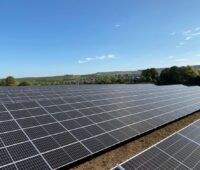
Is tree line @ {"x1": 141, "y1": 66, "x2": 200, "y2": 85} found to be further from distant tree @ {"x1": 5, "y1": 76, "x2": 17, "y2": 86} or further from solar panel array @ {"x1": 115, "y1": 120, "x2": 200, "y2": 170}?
solar panel array @ {"x1": 115, "y1": 120, "x2": 200, "y2": 170}

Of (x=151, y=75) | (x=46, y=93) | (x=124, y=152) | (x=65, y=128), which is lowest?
(x=124, y=152)

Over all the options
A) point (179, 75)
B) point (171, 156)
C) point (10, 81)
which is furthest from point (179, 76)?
point (171, 156)

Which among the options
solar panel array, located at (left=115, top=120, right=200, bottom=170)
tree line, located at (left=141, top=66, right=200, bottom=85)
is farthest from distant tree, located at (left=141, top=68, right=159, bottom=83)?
solar panel array, located at (left=115, top=120, right=200, bottom=170)

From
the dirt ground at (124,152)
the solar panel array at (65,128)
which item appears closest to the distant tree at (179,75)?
the solar panel array at (65,128)

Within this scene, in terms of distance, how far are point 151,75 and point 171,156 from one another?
312 ft

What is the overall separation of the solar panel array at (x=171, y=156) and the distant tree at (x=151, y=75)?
297 ft

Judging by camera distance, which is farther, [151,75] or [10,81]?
[151,75]

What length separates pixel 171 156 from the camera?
872cm

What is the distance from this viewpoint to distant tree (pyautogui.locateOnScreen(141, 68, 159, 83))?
327 feet

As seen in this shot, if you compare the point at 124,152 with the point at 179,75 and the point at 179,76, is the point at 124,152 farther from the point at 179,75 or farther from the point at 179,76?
the point at 179,75

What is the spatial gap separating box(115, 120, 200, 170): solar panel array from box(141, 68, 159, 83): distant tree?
90.4m

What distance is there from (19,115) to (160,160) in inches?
435

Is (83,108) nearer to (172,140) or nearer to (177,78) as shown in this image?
(172,140)

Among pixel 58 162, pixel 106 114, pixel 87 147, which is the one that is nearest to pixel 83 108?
pixel 106 114
